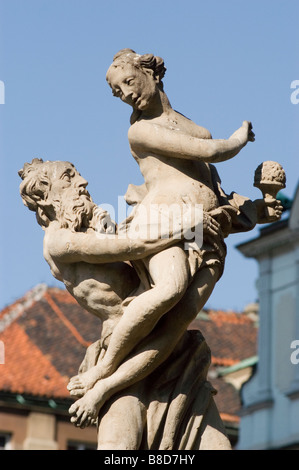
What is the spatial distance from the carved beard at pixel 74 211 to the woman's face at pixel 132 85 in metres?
0.69

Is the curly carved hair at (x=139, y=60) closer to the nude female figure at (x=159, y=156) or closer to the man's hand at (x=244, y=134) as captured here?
the nude female figure at (x=159, y=156)

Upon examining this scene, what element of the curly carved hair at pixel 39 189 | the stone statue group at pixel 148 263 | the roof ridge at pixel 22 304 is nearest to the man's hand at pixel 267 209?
the stone statue group at pixel 148 263

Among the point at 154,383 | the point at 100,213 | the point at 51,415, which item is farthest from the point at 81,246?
the point at 51,415

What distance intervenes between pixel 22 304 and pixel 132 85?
109 ft

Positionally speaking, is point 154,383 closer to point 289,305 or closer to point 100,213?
point 100,213

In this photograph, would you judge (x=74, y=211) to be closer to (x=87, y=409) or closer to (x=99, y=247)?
(x=99, y=247)

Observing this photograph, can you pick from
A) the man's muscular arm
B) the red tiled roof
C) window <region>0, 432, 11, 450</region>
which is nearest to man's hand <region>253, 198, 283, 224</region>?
the man's muscular arm

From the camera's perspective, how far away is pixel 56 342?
41062 mm

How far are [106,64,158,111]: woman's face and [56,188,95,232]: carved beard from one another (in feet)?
2.25

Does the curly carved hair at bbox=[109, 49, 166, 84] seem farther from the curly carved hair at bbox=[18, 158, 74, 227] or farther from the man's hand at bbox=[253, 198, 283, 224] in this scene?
the man's hand at bbox=[253, 198, 283, 224]

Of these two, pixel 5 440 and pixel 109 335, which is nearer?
pixel 109 335

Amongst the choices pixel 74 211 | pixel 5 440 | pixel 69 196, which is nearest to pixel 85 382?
pixel 74 211

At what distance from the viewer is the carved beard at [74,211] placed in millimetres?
10062
